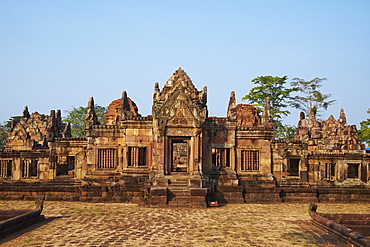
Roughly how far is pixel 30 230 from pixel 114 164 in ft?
32.0

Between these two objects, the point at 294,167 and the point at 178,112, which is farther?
the point at 294,167

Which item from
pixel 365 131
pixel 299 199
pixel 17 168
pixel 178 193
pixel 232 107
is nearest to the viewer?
pixel 178 193

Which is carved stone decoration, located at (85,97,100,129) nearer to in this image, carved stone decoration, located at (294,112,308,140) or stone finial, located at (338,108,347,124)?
carved stone decoration, located at (294,112,308,140)

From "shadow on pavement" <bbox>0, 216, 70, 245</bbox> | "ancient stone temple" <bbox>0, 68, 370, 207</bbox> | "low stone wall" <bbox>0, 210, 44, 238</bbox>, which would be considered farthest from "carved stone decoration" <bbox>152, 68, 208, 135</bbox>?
"low stone wall" <bbox>0, 210, 44, 238</bbox>

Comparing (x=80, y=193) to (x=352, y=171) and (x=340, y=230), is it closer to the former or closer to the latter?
(x=340, y=230)

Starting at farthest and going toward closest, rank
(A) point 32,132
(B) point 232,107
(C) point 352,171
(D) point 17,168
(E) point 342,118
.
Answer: (A) point 32,132, (E) point 342,118, (C) point 352,171, (B) point 232,107, (D) point 17,168

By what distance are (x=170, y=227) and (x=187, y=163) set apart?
7283 mm

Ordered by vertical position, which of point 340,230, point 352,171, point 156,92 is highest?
point 156,92

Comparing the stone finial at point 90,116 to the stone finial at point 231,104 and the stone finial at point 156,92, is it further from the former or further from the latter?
the stone finial at point 231,104

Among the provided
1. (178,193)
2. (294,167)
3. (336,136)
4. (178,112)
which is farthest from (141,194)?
(294,167)

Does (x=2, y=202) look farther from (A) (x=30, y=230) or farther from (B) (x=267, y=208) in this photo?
(B) (x=267, y=208)

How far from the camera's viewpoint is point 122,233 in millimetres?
12469

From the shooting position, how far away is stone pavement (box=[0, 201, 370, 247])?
1149 centimetres

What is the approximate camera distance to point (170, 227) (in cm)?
1351
